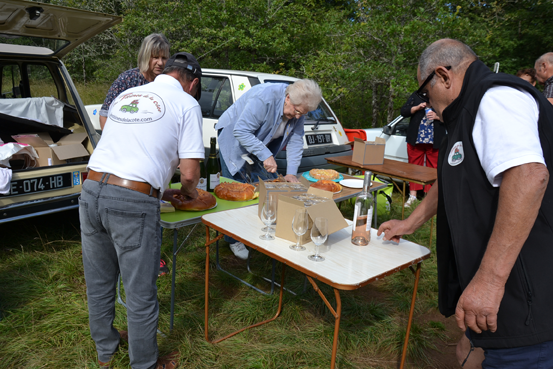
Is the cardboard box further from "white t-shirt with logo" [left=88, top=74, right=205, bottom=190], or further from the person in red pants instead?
the person in red pants

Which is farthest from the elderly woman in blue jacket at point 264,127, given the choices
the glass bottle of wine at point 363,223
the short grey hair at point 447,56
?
the short grey hair at point 447,56

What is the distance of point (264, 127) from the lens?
3.57m

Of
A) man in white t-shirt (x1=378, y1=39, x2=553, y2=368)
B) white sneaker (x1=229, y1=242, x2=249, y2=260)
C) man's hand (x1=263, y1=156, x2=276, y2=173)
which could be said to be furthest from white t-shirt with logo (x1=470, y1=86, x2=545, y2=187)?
white sneaker (x1=229, y1=242, x2=249, y2=260)

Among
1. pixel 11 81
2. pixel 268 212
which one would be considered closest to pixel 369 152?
pixel 268 212

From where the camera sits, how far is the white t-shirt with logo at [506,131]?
1.19 metres

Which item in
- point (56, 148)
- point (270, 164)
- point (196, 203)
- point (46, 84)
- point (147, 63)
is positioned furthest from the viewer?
point (46, 84)

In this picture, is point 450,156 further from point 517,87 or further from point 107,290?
point 107,290

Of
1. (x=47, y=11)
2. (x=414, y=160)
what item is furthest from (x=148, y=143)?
(x=414, y=160)

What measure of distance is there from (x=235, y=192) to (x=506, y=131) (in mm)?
2042

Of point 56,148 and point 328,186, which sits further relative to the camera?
point 56,148

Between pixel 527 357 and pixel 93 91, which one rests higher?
pixel 93 91

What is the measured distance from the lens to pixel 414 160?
5.78 m

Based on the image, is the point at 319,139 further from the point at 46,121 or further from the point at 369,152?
the point at 46,121

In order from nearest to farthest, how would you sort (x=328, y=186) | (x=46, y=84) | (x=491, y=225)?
(x=491, y=225), (x=328, y=186), (x=46, y=84)
